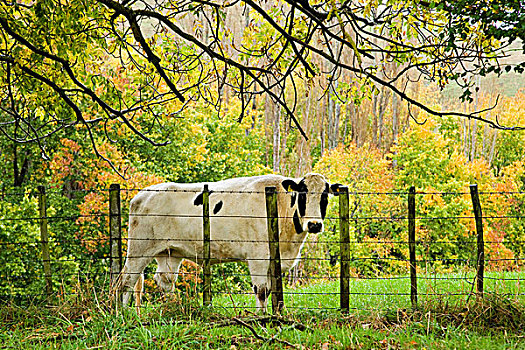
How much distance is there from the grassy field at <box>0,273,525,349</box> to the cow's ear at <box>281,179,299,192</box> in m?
2.67

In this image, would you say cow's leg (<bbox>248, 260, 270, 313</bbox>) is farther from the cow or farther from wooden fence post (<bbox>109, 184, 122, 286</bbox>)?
wooden fence post (<bbox>109, 184, 122, 286</bbox>)

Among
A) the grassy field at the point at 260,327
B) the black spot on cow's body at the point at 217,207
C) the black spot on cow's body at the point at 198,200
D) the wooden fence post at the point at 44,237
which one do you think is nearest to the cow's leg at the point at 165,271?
the black spot on cow's body at the point at 198,200

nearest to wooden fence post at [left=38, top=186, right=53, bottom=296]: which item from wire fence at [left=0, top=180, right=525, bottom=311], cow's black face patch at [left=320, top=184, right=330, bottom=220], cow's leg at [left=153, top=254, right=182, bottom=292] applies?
wire fence at [left=0, top=180, right=525, bottom=311]

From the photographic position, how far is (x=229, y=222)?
316 inches

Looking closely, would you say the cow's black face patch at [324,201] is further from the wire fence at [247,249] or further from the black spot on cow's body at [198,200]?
the black spot on cow's body at [198,200]

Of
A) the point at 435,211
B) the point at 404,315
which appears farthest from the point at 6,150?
the point at 435,211

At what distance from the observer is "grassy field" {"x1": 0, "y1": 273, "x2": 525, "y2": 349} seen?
4234 mm

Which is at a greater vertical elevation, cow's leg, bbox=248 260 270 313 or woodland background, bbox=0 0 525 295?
woodland background, bbox=0 0 525 295

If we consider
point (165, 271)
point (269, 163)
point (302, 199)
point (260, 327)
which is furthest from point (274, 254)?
point (269, 163)

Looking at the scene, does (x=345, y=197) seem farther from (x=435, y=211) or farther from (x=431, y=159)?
(x=431, y=159)

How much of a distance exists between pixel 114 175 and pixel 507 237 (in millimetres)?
21505

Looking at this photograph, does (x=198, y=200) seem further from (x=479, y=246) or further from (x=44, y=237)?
(x=479, y=246)

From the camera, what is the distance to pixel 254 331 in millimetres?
4445

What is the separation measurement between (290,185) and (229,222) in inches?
44.3
